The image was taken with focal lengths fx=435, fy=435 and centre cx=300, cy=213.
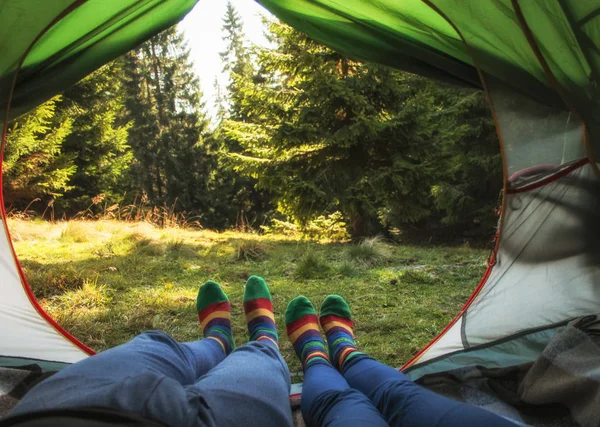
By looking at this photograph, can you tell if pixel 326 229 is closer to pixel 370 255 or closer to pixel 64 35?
pixel 370 255

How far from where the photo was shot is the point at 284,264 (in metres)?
3.82

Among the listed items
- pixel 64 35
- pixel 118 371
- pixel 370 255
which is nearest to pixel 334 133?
pixel 370 255

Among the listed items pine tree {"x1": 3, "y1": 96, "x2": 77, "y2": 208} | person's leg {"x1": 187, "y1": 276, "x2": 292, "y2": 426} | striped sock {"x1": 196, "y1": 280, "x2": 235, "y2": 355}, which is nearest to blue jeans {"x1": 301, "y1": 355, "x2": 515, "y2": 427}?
person's leg {"x1": 187, "y1": 276, "x2": 292, "y2": 426}

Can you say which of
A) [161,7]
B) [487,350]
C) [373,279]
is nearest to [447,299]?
[373,279]

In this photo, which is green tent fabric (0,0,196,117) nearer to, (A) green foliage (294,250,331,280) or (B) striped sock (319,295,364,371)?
(B) striped sock (319,295,364,371)

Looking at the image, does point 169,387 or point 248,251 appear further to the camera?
point 248,251

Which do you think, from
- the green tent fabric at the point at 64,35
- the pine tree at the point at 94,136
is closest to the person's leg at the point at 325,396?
the green tent fabric at the point at 64,35

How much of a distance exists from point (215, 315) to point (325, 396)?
2.77 feet

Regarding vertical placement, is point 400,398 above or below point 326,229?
below

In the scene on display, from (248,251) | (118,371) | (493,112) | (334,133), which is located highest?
(334,133)

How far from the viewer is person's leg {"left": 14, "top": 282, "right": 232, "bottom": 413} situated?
69 cm

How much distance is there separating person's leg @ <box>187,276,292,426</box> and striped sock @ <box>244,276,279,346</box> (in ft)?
1.37

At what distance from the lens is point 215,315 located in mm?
1872

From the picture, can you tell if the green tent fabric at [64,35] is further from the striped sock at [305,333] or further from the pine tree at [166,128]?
the pine tree at [166,128]
